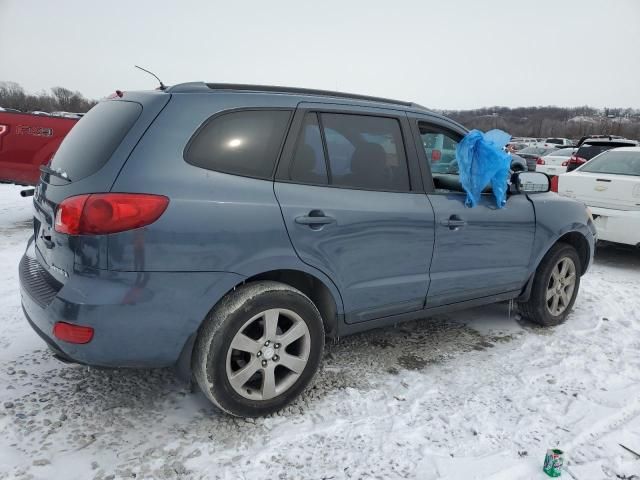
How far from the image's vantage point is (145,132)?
234 cm

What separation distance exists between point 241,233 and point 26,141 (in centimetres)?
611

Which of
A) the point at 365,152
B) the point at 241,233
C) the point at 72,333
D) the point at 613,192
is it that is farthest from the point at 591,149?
the point at 72,333

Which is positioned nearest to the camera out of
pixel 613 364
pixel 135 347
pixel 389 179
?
pixel 135 347

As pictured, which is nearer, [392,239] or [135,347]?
[135,347]

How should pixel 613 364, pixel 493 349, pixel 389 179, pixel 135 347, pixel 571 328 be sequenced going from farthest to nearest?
pixel 571 328, pixel 493 349, pixel 613 364, pixel 389 179, pixel 135 347

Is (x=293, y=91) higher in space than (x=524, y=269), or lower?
higher

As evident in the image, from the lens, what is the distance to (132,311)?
7.32 feet

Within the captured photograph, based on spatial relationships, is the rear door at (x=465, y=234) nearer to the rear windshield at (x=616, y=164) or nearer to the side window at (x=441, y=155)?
the side window at (x=441, y=155)

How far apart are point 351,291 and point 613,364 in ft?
6.74

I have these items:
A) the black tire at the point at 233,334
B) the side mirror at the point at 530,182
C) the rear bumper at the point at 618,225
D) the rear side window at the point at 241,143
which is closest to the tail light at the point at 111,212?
the rear side window at the point at 241,143

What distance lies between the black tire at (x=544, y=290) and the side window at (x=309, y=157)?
2.28m

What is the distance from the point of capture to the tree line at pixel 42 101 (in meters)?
49.7

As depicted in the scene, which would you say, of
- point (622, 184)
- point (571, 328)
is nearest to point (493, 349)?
point (571, 328)

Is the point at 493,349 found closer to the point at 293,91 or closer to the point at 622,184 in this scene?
the point at 293,91
